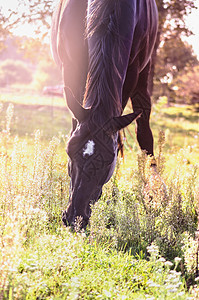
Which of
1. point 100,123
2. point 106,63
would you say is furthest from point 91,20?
point 100,123

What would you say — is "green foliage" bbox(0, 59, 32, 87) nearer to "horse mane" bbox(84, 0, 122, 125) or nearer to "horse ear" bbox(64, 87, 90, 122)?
"horse mane" bbox(84, 0, 122, 125)

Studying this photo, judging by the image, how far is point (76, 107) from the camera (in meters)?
2.86

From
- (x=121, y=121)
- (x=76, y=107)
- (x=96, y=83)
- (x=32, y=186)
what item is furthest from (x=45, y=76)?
(x=121, y=121)

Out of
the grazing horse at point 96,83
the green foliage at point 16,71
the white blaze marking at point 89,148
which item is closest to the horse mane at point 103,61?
the grazing horse at point 96,83

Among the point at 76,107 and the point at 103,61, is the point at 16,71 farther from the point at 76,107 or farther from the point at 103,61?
the point at 76,107

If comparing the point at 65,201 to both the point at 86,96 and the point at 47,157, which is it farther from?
the point at 86,96

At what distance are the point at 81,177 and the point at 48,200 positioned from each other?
3.82 feet

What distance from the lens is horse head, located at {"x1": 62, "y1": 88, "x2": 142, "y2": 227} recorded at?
9.18 ft

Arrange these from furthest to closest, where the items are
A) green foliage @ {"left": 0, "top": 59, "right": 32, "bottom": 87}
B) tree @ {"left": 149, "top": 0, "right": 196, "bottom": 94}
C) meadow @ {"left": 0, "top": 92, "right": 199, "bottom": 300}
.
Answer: green foliage @ {"left": 0, "top": 59, "right": 32, "bottom": 87}, tree @ {"left": 149, "top": 0, "right": 196, "bottom": 94}, meadow @ {"left": 0, "top": 92, "right": 199, "bottom": 300}

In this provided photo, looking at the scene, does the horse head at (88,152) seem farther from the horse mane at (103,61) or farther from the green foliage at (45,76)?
the green foliage at (45,76)

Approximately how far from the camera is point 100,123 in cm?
281

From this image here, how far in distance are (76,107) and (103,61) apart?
1.94 feet

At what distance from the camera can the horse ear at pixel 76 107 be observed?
285 cm

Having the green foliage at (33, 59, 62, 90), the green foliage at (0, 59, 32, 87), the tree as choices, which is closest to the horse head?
the tree
